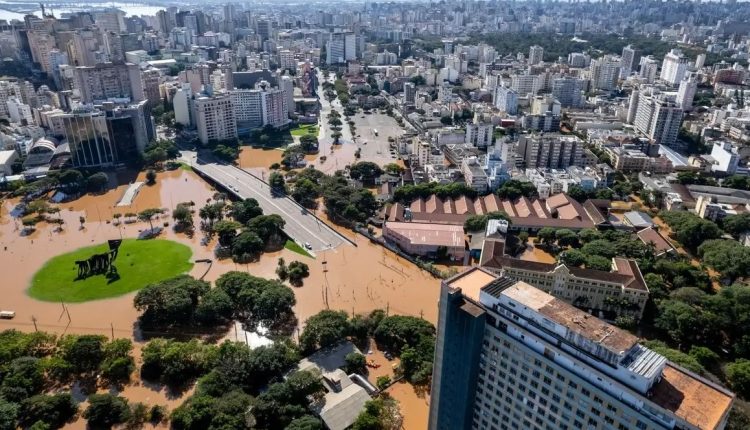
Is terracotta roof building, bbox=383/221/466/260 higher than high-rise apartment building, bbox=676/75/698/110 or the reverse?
the reverse

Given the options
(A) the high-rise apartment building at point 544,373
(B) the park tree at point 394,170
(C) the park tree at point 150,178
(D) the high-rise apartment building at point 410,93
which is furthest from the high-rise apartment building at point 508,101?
(A) the high-rise apartment building at point 544,373

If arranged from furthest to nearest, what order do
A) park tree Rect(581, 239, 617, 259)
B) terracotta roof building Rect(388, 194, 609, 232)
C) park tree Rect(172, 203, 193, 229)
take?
park tree Rect(172, 203, 193, 229) < terracotta roof building Rect(388, 194, 609, 232) < park tree Rect(581, 239, 617, 259)

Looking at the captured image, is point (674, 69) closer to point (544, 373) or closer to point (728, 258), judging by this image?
point (728, 258)

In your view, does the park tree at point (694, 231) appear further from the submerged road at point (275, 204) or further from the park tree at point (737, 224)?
the submerged road at point (275, 204)

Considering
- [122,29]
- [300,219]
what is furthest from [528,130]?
[122,29]

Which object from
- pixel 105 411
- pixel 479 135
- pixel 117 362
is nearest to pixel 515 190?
pixel 479 135

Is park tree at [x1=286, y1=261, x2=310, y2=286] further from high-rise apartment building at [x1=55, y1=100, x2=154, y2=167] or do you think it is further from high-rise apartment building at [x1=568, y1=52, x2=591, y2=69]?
high-rise apartment building at [x1=568, y1=52, x2=591, y2=69]

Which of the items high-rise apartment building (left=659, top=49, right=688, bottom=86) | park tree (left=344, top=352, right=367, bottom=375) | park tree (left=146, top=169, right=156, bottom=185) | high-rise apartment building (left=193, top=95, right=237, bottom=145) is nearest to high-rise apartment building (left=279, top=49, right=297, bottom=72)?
high-rise apartment building (left=193, top=95, right=237, bottom=145)
